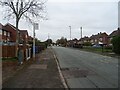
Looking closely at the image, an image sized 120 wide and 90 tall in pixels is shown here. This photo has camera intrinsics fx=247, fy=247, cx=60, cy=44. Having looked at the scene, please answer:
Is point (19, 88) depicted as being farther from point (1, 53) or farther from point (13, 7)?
point (13, 7)

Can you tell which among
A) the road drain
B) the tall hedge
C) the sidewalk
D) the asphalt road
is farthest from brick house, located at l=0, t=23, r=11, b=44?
the sidewalk

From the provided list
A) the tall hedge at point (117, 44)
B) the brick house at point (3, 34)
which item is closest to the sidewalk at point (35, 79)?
the tall hedge at point (117, 44)

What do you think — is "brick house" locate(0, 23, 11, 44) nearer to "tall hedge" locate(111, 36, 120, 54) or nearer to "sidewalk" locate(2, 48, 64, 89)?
"tall hedge" locate(111, 36, 120, 54)

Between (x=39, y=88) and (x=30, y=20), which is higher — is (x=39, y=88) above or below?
below

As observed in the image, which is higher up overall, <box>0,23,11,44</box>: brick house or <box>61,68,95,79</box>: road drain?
<box>0,23,11,44</box>: brick house

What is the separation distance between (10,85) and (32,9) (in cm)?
1714

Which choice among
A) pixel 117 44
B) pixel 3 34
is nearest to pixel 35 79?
pixel 117 44

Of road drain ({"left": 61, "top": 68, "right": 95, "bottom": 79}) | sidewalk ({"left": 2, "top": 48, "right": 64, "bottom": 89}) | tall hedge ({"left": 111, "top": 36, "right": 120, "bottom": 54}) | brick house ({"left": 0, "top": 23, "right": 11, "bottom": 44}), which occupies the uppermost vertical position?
brick house ({"left": 0, "top": 23, "right": 11, "bottom": 44})

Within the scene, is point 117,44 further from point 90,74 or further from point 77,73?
point 90,74

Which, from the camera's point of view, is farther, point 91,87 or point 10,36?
point 10,36

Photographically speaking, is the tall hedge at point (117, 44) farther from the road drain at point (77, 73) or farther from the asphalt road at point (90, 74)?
the road drain at point (77, 73)

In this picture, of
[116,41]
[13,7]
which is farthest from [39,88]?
[116,41]

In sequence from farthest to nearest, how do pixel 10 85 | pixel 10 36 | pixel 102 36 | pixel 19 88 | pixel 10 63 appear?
1. pixel 102 36
2. pixel 10 36
3. pixel 10 63
4. pixel 10 85
5. pixel 19 88

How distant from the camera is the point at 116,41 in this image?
3772 centimetres
